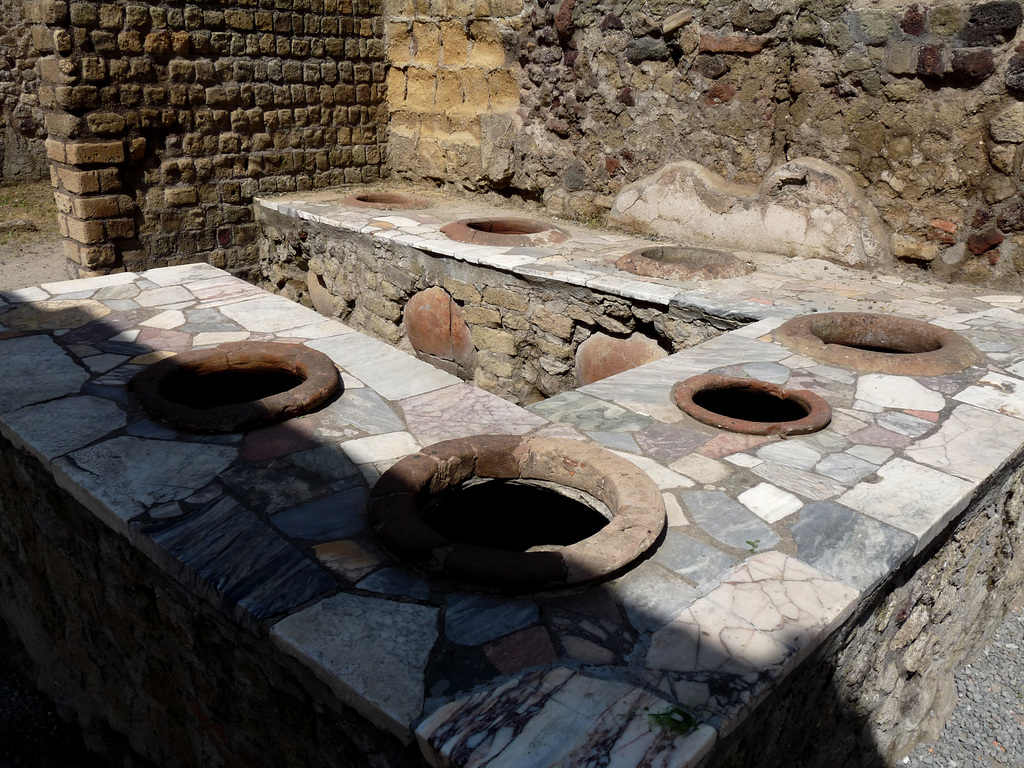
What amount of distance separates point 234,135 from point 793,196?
5.10m

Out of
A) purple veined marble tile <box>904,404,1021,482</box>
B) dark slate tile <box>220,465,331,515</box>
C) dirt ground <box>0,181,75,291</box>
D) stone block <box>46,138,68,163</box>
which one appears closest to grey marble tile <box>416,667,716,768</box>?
dark slate tile <box>220,465,331,515</box>

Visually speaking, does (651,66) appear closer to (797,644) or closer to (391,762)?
(797,644)

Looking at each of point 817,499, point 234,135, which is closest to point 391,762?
point 817,499

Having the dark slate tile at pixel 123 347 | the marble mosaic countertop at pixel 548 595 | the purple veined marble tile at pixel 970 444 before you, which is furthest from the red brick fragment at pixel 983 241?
the dark slate tile at pixel 123 347

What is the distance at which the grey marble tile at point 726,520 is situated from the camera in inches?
95.3

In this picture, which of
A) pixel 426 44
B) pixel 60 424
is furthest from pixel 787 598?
pixel 426 44

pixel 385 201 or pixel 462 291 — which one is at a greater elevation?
pixel 385 201

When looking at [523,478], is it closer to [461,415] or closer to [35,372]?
[461,415]

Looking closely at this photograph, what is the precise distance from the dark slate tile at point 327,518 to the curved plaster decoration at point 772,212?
4.11 metres

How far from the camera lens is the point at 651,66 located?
6.29 m

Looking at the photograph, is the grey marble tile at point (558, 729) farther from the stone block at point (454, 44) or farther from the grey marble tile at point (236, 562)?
the stone block at point (454, 44)

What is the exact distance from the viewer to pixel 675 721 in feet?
5.66

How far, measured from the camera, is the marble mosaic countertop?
5.93 ft

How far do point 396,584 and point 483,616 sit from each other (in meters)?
0.28
